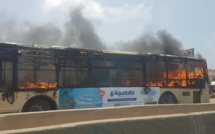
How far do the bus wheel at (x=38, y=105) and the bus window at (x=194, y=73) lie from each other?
7.55 m

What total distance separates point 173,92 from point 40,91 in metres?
6.57

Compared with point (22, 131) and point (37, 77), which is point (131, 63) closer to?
point (37, 77)

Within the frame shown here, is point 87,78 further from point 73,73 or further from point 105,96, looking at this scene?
point 105,96

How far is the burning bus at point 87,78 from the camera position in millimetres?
10859

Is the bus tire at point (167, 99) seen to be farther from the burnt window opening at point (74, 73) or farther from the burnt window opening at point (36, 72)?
the burnt window opening at point (36, 72)

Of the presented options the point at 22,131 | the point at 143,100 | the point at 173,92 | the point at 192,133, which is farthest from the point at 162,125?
the point at 173,92

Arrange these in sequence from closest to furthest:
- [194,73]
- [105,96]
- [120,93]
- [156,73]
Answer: [105,96] < [120,93] < [156,73] < [194,73]

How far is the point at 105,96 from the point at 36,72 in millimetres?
2944

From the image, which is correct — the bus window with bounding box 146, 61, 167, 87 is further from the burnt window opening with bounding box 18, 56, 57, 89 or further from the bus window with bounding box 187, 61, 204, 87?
the burnt window opening with bounding box 18, 56, 57, 89

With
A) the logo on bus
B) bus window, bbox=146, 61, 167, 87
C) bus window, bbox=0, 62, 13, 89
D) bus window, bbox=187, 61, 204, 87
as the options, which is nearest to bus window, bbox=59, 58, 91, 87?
the logo on bus

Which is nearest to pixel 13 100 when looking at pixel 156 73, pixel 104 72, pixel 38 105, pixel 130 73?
pixel 38 105

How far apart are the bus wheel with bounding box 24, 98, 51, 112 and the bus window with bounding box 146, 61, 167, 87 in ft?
15.8

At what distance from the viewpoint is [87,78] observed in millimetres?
12641

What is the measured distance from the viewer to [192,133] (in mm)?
4727
